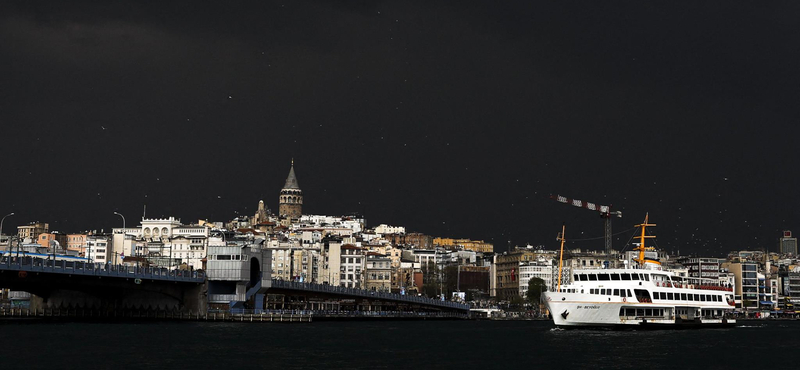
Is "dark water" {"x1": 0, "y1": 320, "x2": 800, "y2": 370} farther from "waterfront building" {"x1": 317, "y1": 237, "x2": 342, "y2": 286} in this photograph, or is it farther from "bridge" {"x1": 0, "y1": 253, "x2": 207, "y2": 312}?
"waterfront building" {"x1": 317, "y1": 237, "x2": 342, "y2": 286}

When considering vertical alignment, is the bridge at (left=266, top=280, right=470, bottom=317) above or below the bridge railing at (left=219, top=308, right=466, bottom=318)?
above

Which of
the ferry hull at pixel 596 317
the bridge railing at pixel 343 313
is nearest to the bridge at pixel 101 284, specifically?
the bridge railing at pixel 343 313

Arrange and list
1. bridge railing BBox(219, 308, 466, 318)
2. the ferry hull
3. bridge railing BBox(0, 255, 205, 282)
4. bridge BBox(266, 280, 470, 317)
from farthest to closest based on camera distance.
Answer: bridge BBox(266, 280, 470, 317) → bridge railing BBox(219, 308, 466, 318) → bridge railing BBox(0, 255, 205, 282) → the ferry hull

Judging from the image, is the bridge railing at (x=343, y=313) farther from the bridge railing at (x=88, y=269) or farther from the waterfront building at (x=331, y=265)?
the waterfront building at (x=331, y=265)

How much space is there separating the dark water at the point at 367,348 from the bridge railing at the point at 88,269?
5.31 meters

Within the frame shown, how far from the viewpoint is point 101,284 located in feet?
351

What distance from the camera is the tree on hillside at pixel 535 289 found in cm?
18875

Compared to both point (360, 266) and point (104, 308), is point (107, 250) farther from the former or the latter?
point (104, 308)

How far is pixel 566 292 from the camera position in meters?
90.5

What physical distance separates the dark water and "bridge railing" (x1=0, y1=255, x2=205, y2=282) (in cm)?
531

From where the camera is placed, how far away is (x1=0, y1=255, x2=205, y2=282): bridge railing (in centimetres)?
9412

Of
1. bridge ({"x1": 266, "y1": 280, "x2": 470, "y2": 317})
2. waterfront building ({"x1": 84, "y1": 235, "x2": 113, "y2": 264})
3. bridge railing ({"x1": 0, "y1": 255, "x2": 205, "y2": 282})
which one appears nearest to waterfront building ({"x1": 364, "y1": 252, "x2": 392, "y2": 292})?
bridge ({"x1": 266, "y1": 280, "x2": 470, "y2": 317})

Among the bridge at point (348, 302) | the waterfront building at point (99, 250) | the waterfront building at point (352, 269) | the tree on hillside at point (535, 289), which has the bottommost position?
the bridge at point (348, 302)

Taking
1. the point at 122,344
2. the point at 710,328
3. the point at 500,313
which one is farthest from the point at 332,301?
the point at 122,344
